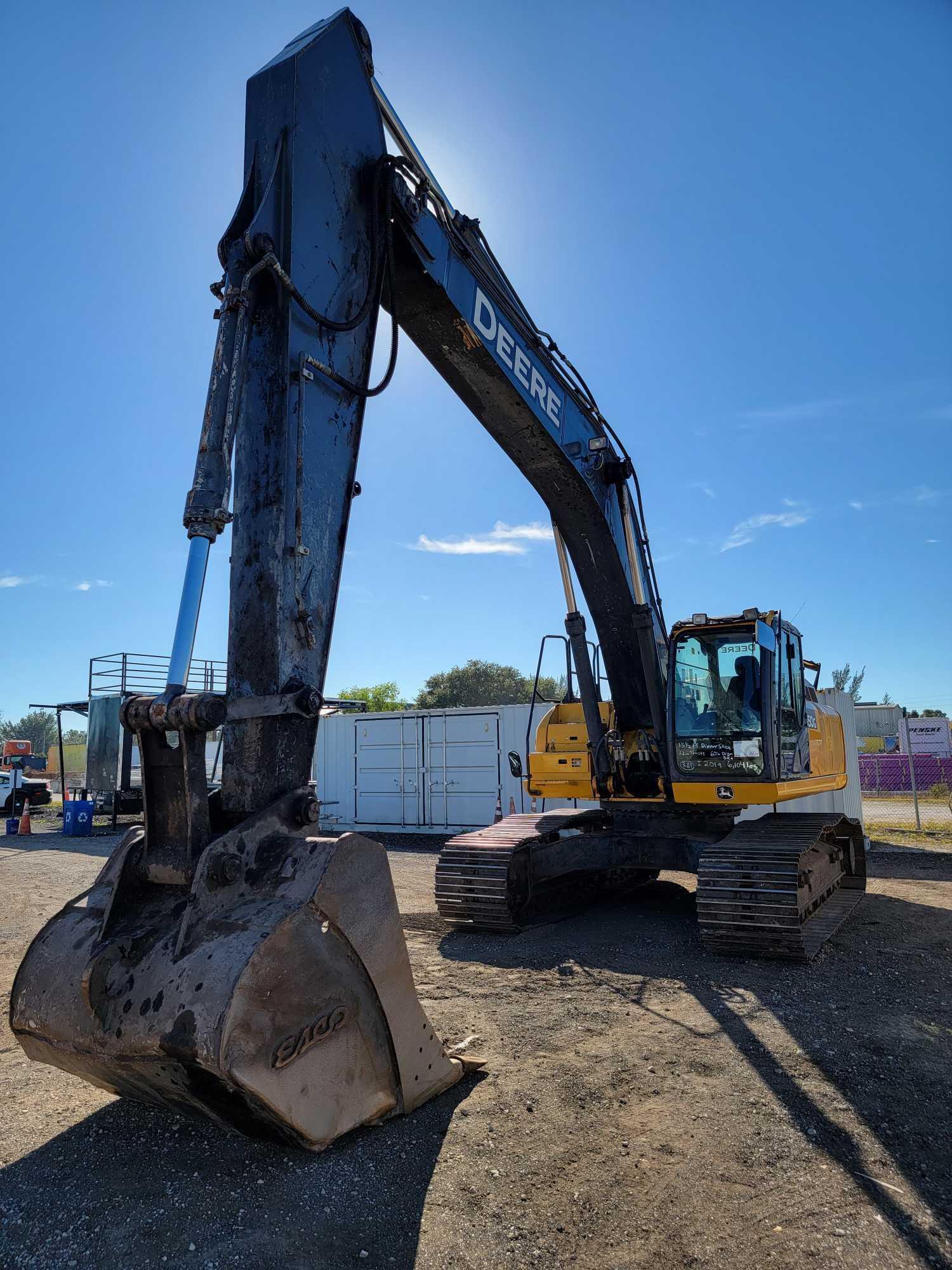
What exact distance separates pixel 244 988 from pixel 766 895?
459cm

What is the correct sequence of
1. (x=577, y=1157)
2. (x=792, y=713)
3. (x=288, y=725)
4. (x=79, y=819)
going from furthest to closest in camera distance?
(x=79, y=819)
(x=792, y=713)
(x=288, y=725)
(x=577, y=1157)

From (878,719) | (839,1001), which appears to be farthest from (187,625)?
(878,719)

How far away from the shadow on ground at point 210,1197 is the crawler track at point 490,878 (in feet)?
12.3

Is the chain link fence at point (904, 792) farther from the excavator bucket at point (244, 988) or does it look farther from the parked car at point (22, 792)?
the parked car at point (22, 792)

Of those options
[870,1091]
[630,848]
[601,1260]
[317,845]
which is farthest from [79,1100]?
[630,848]

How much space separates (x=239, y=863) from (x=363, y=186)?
330cm

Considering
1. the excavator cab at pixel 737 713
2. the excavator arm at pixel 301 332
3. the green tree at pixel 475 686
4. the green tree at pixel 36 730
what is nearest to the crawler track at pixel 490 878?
the excavator cab at pixel 737 713

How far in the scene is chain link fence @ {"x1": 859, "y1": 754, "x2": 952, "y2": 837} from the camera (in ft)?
57.1

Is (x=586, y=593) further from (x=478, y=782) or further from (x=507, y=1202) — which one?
(x=478, y=782)

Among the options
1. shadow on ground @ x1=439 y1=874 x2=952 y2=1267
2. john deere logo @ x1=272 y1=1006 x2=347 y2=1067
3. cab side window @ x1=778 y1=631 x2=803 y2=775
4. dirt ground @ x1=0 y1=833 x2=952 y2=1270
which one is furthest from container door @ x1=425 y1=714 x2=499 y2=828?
john deere logo @ x1=272 y1=1006 x2=347 y2=1067

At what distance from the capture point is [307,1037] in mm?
2801

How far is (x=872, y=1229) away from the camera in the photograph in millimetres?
2707

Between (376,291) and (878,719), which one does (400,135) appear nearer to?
(376,291)

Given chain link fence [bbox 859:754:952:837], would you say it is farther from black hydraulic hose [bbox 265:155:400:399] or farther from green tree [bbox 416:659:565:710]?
green tree [bbox 416:659:565:710]
